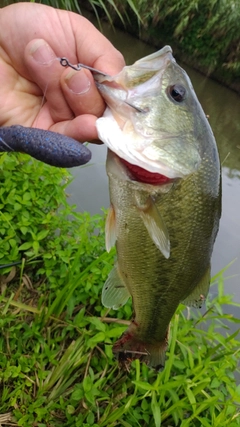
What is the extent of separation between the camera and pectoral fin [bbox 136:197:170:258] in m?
1.41

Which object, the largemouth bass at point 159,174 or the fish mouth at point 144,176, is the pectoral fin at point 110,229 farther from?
the fish mouth at point 144,176

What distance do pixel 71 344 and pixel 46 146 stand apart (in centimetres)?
137

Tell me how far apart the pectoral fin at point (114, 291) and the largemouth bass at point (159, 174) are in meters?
0.05

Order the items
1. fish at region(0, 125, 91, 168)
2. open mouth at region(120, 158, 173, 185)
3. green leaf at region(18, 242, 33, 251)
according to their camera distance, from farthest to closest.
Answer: green leaf at region(18, 242, 33, 251) < open mouth at region(120, 158, 173, 185) < fish at region(0, 125, 91, 168)

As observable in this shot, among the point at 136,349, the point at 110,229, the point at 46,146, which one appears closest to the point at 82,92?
the point at 46,146

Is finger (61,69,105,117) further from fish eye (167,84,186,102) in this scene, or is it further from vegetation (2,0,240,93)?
vegetation (2,0,240,93)

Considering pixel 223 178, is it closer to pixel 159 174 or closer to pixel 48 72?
pixel 159 174

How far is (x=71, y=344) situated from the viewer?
86.2 inches

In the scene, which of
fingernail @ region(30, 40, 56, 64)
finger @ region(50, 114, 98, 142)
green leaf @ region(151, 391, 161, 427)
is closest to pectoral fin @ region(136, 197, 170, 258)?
finger @ region(50, 114, 98, 142)

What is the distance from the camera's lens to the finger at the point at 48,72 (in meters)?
1.37

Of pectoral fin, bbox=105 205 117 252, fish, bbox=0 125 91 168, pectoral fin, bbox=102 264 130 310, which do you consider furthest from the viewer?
pectoral fin, bbox=102 264 130 310

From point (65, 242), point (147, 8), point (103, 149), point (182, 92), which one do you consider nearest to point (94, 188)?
point (103, 149)

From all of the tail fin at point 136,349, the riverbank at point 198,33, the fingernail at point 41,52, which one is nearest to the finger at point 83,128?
the fingernail at point 41,52

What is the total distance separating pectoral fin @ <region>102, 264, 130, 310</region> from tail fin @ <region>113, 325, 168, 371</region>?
202mm
